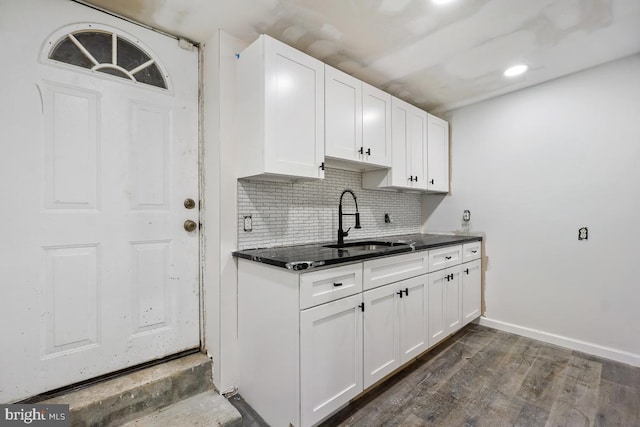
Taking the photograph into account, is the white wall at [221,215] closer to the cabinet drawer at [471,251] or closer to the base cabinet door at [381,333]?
the base cabinet door at [381,333]

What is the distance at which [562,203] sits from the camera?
2492 mm

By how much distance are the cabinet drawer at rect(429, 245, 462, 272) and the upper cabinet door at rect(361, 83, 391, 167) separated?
838mm

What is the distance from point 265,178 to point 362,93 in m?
1.02

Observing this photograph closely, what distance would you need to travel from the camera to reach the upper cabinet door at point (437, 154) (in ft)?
9.65

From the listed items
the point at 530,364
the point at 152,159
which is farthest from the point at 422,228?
the point at 152,159

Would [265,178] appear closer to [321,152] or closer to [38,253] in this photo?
[321,152]

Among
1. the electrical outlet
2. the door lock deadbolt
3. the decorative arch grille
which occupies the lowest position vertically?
the electrical outlet

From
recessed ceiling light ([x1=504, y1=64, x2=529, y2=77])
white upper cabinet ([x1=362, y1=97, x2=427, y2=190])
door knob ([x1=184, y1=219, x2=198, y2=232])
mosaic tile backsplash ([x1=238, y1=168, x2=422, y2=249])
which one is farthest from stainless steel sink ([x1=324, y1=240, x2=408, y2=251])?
recessed ceiling light ([x1=504, y1=64, x2=529, y2=77])

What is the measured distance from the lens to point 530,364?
2.18 metres

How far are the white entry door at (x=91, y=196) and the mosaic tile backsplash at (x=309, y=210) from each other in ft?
1.27

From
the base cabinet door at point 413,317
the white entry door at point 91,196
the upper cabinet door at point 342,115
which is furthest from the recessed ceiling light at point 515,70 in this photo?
the white entry door at point 91,196

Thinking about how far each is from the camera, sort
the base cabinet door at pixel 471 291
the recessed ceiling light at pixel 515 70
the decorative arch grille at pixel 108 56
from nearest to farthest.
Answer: the decorative arch grille at pixel 108 56
the recessed ceiling light at pixel 515 70
the base cabinet door at pixel 471 291

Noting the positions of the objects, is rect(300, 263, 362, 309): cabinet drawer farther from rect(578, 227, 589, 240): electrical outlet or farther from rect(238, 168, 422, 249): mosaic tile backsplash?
rect(578, 227, 589, 240): electrical outlet

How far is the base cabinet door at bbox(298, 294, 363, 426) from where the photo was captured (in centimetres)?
141
